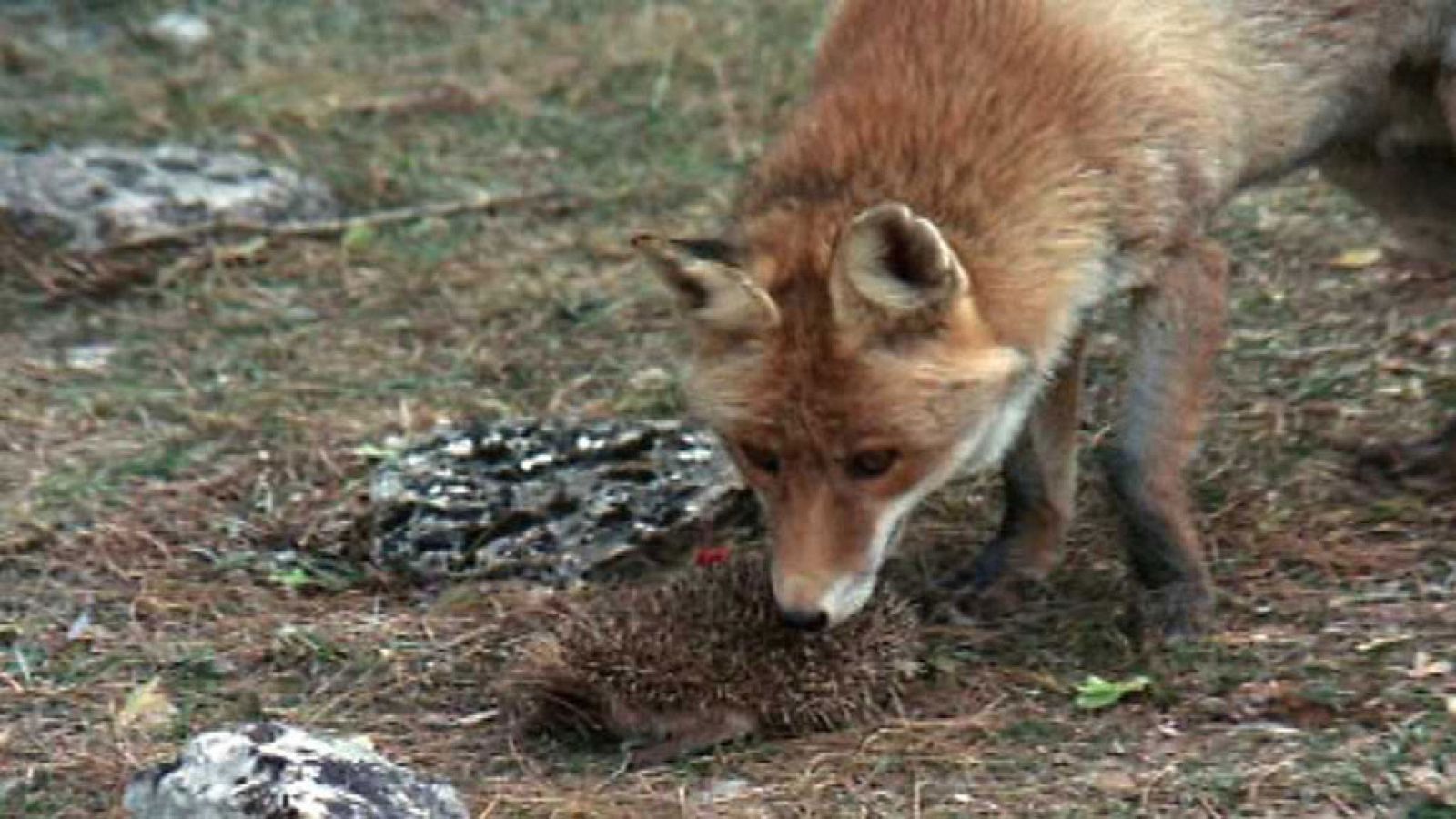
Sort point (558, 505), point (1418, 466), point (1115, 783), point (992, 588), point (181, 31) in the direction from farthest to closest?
1. point (181, 31)
2. point (1418, 466)
3. point (558, 505)
4. point (992, 588)
5. point (1115, 783)

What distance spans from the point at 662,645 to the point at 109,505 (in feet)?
7.14

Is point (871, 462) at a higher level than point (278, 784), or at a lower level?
higher

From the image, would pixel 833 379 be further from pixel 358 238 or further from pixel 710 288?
pixel 358 238

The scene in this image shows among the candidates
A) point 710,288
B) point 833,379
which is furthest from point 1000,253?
point 710,288

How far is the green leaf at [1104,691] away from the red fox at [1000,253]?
0.88ft

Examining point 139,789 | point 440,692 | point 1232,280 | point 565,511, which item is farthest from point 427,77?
point 139,789

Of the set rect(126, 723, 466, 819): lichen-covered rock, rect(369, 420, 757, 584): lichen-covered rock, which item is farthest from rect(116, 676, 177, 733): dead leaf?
rect(369, 420, 757, 584): lichen-covered rock

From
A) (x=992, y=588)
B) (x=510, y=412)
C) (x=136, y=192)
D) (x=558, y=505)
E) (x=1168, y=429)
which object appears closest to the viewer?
(x=1168, y=429)

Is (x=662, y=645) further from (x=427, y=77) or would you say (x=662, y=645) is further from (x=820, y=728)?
(x=427, y=77)

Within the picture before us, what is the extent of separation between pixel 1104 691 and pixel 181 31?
699cm

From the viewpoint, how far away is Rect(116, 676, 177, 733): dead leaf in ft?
18.9

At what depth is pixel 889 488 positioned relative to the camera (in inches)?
216

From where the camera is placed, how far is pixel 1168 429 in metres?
6.04

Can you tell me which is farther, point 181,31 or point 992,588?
point 181,31
